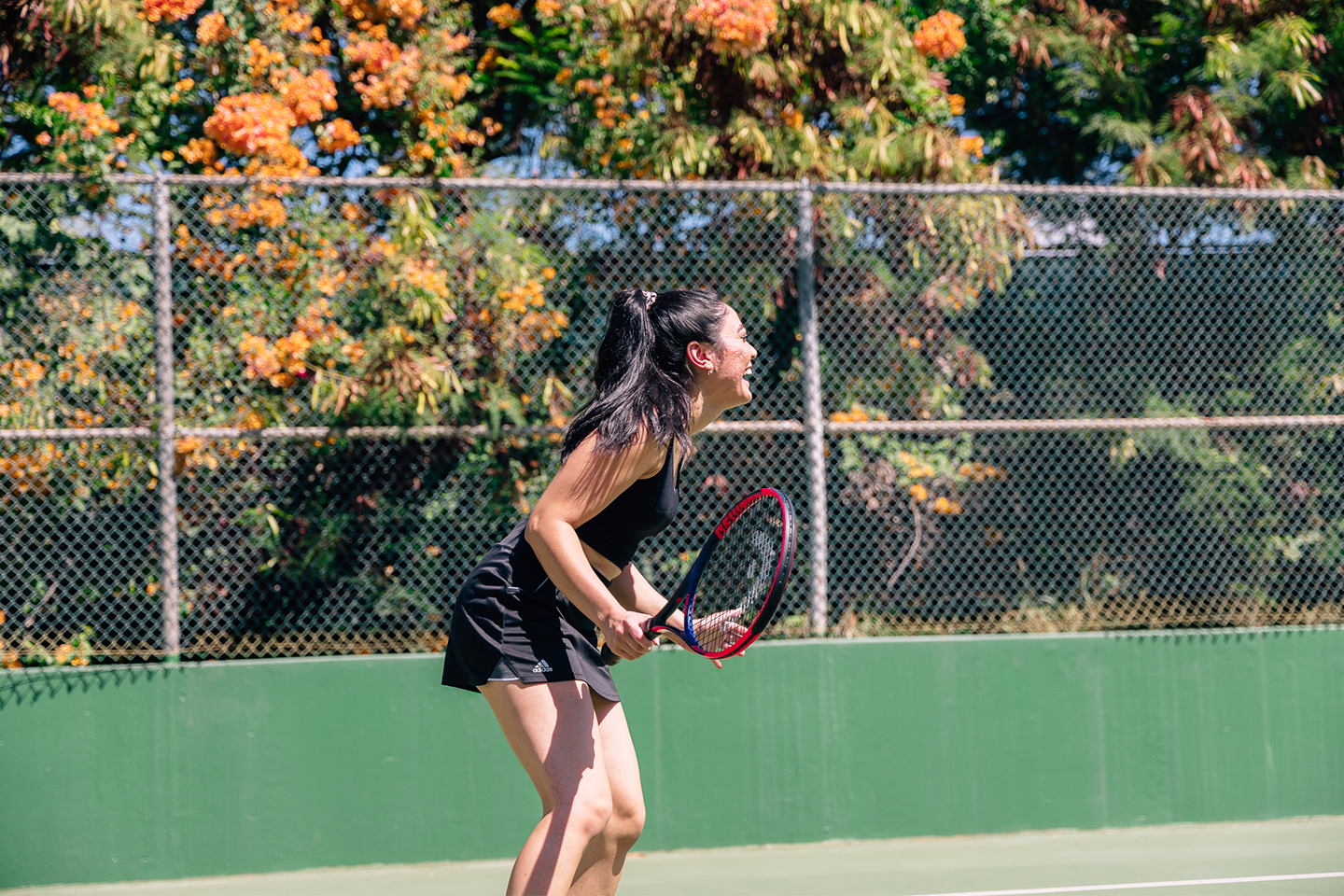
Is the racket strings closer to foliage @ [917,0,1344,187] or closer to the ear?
the ear

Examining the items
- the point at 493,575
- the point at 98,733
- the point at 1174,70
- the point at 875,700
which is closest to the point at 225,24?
the point at 98,733

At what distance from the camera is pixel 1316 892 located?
4035 mm

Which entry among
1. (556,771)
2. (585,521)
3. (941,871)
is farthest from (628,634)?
(941,871)

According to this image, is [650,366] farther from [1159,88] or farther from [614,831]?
[1159,88]

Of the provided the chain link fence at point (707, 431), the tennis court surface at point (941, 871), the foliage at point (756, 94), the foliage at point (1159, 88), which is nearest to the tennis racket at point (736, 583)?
the tennis court surface at point (941, 871)

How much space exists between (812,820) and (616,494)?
295 cm

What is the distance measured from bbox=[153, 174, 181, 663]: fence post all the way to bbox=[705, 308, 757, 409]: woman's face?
2.94 m

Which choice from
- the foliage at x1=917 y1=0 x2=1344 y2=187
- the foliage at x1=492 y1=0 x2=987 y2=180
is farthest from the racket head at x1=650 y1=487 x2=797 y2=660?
the foliage at x1=917 y1=0 x2=1344 y2=187

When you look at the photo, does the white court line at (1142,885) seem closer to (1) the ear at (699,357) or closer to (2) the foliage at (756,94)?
(1) the ear at (699,357)

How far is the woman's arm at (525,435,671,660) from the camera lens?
2.21 metres

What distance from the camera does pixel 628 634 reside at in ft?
7.21

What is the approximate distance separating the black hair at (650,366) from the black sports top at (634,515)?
0.09 m

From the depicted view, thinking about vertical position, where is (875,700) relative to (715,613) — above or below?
below

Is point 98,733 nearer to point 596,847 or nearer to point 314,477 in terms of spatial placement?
point 314,477
